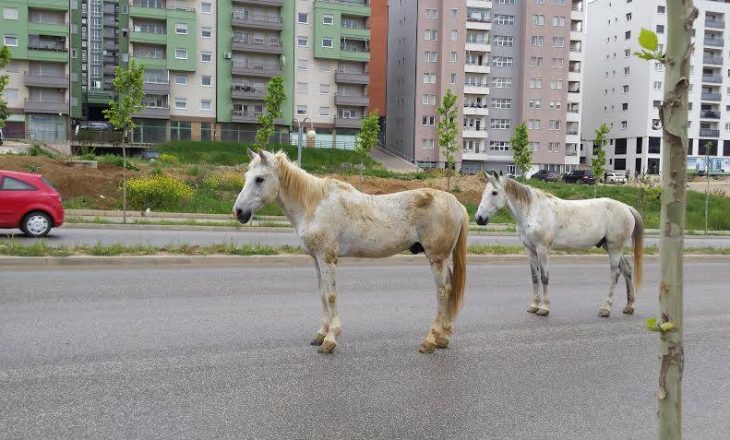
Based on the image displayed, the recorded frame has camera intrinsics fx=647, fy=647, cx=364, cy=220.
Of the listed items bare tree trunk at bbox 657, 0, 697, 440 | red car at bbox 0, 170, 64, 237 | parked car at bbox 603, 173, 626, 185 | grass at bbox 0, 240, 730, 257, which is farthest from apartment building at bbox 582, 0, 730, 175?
bare tree trunk at bbox 657, 0, 697, 440

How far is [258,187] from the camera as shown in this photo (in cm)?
668

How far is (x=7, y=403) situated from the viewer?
5.04 m

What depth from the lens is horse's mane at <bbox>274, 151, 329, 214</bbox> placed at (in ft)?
22.1

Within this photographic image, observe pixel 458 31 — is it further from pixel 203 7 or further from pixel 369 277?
pixel 369 277

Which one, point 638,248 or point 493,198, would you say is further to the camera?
point 638,248

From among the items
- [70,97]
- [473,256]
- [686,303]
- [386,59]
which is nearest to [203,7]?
[70,97]

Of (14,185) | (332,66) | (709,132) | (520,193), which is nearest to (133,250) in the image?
(14,185)

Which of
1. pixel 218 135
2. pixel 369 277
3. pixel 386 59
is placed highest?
pixel 386 59

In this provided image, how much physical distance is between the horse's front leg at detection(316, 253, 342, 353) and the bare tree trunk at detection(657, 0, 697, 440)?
4015mm

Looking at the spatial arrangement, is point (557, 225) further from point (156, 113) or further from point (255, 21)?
point (255, 21)

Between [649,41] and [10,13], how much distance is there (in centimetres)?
7559

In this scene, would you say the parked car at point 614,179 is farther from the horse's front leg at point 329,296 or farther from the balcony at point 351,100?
the horse's front leg at point 329,296

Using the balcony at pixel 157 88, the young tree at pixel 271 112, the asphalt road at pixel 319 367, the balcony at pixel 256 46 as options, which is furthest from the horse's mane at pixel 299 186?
the balcony at pixel 256 46

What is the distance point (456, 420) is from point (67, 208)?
930 inches
